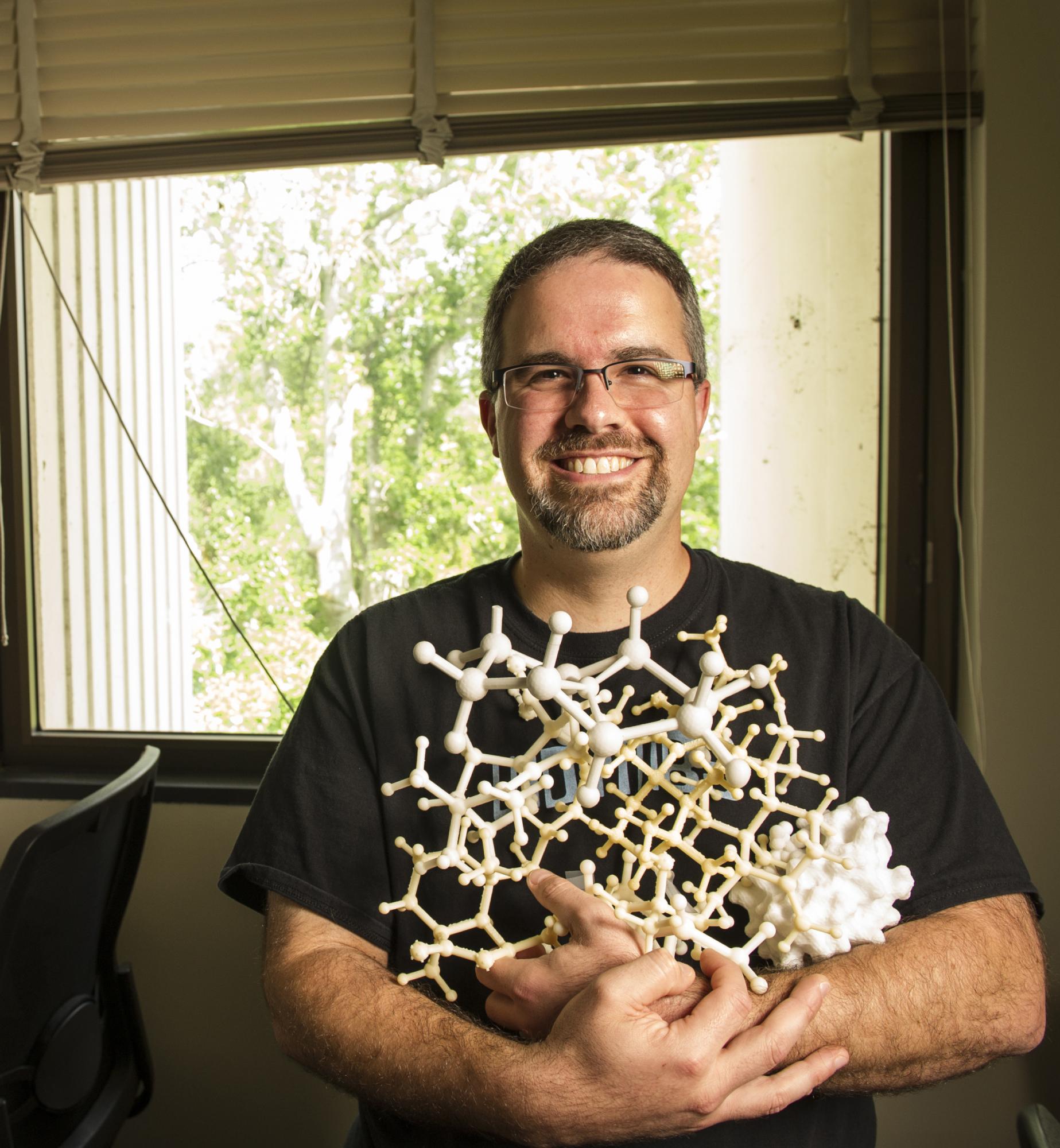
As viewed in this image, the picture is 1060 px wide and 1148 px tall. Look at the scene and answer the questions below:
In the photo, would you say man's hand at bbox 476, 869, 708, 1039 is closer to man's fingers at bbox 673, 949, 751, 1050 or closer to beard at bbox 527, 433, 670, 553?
man's fingers at bbox 673, 949, 751, 1050

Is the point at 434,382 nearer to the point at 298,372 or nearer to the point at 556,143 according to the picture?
the point at 298,372

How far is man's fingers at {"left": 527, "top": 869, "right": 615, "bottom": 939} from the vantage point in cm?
85

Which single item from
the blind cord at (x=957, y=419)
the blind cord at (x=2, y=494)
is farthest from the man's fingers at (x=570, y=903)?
the blind cord at (x=2, y=494)

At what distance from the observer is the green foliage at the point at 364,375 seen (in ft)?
9.55

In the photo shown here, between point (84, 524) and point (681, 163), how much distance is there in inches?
82.3

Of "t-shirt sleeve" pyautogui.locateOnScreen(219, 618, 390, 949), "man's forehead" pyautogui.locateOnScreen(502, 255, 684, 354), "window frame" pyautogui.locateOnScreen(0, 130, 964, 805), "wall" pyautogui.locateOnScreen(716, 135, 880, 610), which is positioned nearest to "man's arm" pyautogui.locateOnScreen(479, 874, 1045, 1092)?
"t-shirt sleeve" pyautogui.locateOnScreen(219, 618, 390, 949)


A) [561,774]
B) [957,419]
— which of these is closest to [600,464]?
[561,774]

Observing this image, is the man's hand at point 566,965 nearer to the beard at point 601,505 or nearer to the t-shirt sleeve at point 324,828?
the t-shirt sleeve at point 324,828

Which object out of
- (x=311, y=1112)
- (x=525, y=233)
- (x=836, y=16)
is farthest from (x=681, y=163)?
(x=311, y=1112)

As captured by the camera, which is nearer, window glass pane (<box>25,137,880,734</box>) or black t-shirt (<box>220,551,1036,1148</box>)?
black t-shirt (<box>220,551,1036,1148</box>)

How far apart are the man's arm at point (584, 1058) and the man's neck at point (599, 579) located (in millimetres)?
519

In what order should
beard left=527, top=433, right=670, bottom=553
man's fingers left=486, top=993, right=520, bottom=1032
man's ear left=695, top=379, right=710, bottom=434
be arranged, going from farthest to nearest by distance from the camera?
man's ear left=695, top=379, right=710, bottom=434 → beard left=527, top=433, right=670, bottom=553 → man's fingers left=486, top=993, right=520, bottom=1032

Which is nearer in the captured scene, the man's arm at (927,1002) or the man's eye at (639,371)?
the man's arm at (927,1002)

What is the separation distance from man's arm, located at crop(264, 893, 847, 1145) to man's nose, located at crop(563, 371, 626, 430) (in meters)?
0.64
